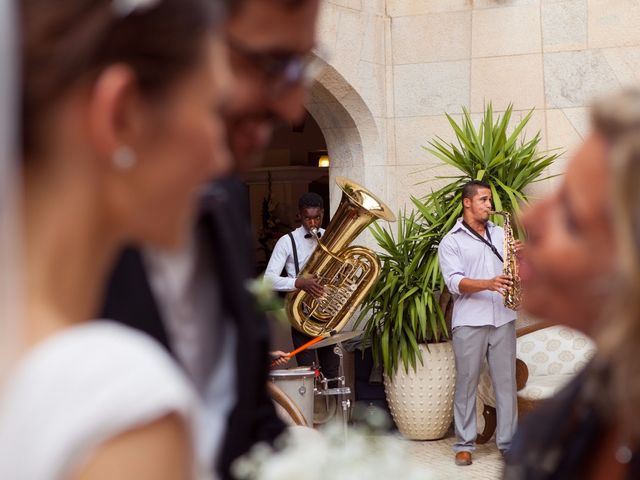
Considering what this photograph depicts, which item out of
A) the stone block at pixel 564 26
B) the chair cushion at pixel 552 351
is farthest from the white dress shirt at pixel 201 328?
the stone block at pixel 564 26

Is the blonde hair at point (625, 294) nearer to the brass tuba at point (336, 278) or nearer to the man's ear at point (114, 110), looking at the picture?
the man's ear at point (114, 110)

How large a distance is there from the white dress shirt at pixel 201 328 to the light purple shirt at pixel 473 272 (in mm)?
6302

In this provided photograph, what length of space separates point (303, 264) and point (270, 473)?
767 centimetres

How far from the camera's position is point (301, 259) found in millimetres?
9008

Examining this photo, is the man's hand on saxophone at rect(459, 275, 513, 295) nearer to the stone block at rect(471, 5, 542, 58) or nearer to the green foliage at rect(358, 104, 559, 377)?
the green foliage at rect(358, 104, 559, 377)

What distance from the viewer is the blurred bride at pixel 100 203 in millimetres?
876

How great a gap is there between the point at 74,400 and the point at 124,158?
222mm

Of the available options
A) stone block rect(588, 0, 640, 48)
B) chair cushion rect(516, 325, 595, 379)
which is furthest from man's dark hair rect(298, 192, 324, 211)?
stone block rect(588, 0, 640, 48)

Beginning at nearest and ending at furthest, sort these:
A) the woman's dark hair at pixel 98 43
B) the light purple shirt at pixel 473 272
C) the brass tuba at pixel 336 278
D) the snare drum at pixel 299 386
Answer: the woman's dark hair at pixel 98 43 < the snare drum at pixel 299 386 < the light purple shirt at pixel 473 272 < the brass tuba at pixel 336 278

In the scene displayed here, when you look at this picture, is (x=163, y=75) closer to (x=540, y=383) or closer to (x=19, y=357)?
(x=19, y=357)

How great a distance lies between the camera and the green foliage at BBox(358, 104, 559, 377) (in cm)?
873

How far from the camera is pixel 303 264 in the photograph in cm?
882

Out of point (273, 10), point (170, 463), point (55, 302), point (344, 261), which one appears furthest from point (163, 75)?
point (344, 261)

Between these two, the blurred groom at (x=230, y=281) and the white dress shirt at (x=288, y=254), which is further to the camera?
the white dress shirt at (x=288, y=254)
